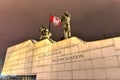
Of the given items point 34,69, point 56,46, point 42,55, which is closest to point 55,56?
point 56,46

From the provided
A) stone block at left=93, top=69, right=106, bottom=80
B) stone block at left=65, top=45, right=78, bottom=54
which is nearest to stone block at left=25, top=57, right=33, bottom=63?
stone block at left=65, top=45, right=78, bottom=54

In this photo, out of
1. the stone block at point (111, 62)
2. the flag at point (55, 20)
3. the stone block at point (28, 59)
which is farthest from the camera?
the stone block at point (28, 59)

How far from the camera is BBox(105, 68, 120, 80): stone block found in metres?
7.77

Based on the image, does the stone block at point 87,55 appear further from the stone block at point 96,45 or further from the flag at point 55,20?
the flag at point 55,20

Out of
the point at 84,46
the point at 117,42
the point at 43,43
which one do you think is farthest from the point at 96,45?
the point at 43,43

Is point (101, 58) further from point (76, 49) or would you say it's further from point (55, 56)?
point (55, 56)

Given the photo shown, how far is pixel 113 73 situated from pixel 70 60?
12.3 ft

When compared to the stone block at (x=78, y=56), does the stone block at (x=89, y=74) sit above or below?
below

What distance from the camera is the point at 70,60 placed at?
10516 mm

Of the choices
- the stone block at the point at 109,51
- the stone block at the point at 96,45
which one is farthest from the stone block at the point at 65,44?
the stone block at the point at 109,51

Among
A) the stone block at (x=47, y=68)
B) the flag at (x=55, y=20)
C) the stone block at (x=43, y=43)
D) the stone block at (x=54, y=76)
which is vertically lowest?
the stone block at (x=54, y=76)

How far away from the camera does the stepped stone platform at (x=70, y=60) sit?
846cm

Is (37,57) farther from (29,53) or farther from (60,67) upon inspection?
(60,67)

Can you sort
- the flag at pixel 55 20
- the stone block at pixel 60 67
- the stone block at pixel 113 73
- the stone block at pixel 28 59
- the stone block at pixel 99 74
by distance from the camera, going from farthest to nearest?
the stone block at pixel 28 59, the flag at pixel 55 20, the stone block at pixel 60 67, the stone block at pixel 99 74, the stone block at pixel 113 73
